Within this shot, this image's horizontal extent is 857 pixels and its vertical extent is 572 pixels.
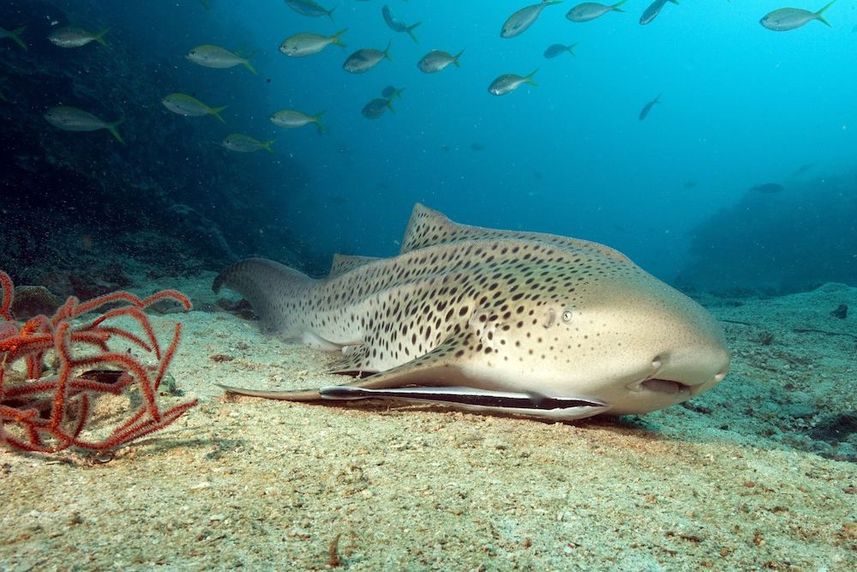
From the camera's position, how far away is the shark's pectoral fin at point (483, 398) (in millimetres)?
→ 2746

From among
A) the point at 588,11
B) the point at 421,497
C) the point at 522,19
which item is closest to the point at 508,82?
the point at 522,19

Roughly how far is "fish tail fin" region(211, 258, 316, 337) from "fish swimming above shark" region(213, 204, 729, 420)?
2.18 m

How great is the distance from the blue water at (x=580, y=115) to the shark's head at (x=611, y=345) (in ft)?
201

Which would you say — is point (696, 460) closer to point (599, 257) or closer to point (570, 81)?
point (599, 257)

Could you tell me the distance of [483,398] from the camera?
2869 millimetres

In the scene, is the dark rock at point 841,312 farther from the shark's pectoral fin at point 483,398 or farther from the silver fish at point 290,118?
the silver fish at point 290,118

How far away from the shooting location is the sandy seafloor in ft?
4.97

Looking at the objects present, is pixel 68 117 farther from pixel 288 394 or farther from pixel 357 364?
pixel 288 394

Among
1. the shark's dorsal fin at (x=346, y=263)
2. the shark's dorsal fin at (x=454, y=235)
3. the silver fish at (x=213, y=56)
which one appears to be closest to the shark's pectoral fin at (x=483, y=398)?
the shark's dorsal fin at (x=454, y=235)

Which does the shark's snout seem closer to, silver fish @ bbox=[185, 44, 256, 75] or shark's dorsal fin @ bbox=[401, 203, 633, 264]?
shark's dorsal fin @ bbox=[401, 203, 633, 264]

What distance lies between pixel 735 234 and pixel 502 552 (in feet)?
149

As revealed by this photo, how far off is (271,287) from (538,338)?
201 inches

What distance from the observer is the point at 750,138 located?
123875 mm

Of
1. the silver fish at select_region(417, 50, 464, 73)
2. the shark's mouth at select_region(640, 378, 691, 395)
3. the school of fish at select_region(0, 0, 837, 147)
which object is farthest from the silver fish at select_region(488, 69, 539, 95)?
the shark's mouth at select_region(640, 378, 691, 395)
